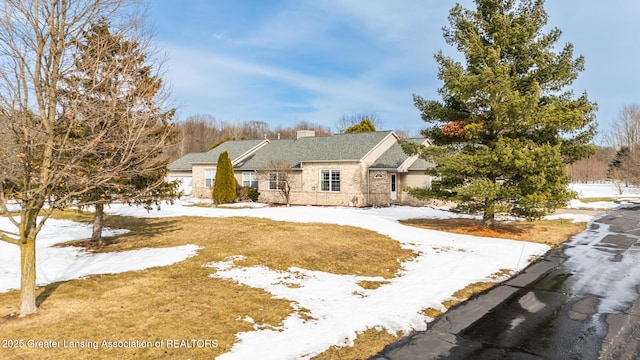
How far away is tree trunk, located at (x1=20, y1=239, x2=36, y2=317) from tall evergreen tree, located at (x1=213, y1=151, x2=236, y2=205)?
68.6 ft

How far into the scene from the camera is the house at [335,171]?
985 inches

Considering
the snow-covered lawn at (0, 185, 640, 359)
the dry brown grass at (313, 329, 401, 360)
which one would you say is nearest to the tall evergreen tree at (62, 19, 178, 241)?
the snow-covered lawn at (0, 185, 640, 359)

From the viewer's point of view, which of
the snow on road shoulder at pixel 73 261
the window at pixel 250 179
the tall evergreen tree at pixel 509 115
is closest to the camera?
the snow on road shoulder at pixel 73 261

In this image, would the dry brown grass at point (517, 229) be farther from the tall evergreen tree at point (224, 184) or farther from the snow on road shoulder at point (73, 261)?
the tall evergreen tree at point (224, 184)

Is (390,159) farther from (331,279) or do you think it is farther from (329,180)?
(331,279)

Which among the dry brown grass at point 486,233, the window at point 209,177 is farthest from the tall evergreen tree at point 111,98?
the window at point 209,177

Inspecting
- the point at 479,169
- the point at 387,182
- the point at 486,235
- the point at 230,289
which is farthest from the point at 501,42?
the point at 230,289

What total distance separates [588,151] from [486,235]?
16.9ft

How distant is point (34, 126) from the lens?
19.0 feet

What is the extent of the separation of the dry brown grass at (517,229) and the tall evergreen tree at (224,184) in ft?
45.8

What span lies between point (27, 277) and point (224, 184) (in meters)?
21.4

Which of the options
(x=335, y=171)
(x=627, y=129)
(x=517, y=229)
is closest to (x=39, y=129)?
(x=517, y=229)

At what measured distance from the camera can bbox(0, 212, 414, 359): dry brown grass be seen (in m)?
5.51

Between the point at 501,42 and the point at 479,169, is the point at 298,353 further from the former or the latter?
the point at 501,42
